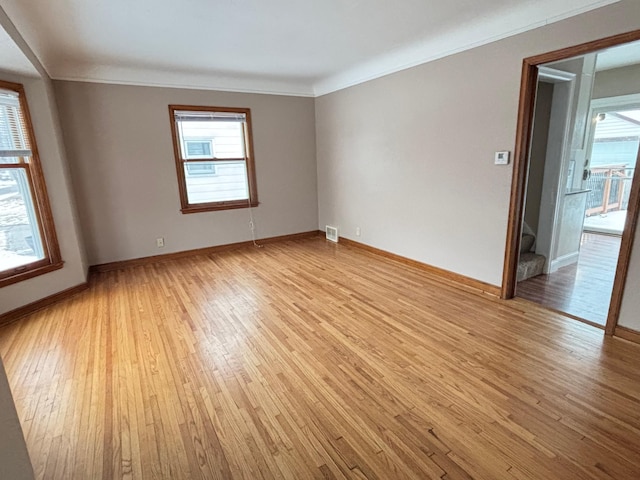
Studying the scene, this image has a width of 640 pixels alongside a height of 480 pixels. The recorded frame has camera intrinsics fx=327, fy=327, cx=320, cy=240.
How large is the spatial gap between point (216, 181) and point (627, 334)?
4.89m

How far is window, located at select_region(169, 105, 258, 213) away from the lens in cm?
463

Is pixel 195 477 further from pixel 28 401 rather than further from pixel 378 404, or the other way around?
pixel 28 401

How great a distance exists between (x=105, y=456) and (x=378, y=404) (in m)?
1.40

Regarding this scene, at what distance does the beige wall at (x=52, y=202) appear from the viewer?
3113 mm

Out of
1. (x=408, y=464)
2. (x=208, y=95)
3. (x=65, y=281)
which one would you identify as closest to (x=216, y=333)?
(x=408, y=464)

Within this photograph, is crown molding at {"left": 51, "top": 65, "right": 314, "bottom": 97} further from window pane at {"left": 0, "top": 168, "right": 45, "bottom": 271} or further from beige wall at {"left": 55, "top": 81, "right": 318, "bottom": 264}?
window pane at {"left": 0, "top": 168, "right": 45, "bottom": 271}

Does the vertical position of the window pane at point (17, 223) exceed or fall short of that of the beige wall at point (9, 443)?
it exceeds it

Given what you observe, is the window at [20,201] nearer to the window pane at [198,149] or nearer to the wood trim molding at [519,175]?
the window pane at [198,149]

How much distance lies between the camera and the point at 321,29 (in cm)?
304

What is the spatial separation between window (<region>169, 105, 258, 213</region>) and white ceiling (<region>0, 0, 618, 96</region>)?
0.50m

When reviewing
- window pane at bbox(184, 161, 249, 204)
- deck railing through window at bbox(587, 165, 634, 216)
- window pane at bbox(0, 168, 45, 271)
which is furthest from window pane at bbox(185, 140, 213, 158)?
deck railing through window at bbox(587, 165, 634, 216)

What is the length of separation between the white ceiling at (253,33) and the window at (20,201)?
67 cm

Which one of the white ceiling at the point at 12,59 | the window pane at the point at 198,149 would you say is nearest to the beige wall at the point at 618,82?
the window pane at the point at 198,149

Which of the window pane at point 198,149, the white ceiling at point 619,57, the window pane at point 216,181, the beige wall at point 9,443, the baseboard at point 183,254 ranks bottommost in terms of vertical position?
the baseboard at point 183,254
